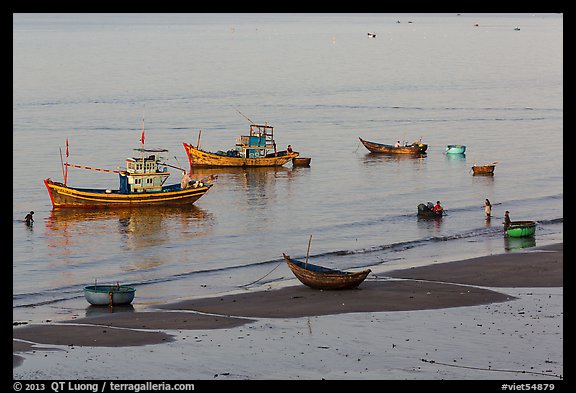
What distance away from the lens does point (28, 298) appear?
37.7 meters

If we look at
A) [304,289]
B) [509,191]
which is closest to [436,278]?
[304,289]

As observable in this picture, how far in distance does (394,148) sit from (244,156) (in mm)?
13306

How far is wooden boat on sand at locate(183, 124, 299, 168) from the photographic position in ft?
250

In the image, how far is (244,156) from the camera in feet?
252

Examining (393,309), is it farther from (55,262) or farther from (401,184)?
(401,184)

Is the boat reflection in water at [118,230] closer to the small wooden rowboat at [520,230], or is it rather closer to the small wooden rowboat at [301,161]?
the small wooden rowboat at [520,230]

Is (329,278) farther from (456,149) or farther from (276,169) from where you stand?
(456,149)

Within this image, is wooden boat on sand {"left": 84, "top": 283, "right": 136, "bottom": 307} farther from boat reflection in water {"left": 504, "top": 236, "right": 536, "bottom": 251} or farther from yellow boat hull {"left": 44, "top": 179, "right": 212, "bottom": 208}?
yellow boat hull {"left": 44, "top": 179, "right": 212, "bottom": 208}

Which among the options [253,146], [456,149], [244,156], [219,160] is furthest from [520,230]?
[456,149]

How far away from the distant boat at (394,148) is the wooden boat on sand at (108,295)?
50.2m

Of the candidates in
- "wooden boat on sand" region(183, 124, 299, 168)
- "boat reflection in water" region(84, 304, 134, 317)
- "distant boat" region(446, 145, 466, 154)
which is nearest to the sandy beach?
"boat reflection in water" region(84, 304, 134, 317)

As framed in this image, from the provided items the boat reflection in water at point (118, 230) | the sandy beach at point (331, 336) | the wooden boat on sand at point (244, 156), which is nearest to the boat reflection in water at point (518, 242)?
the sandy beach at point (331, 336)

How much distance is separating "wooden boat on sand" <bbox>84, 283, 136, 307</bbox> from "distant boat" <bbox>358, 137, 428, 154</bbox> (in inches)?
1977
